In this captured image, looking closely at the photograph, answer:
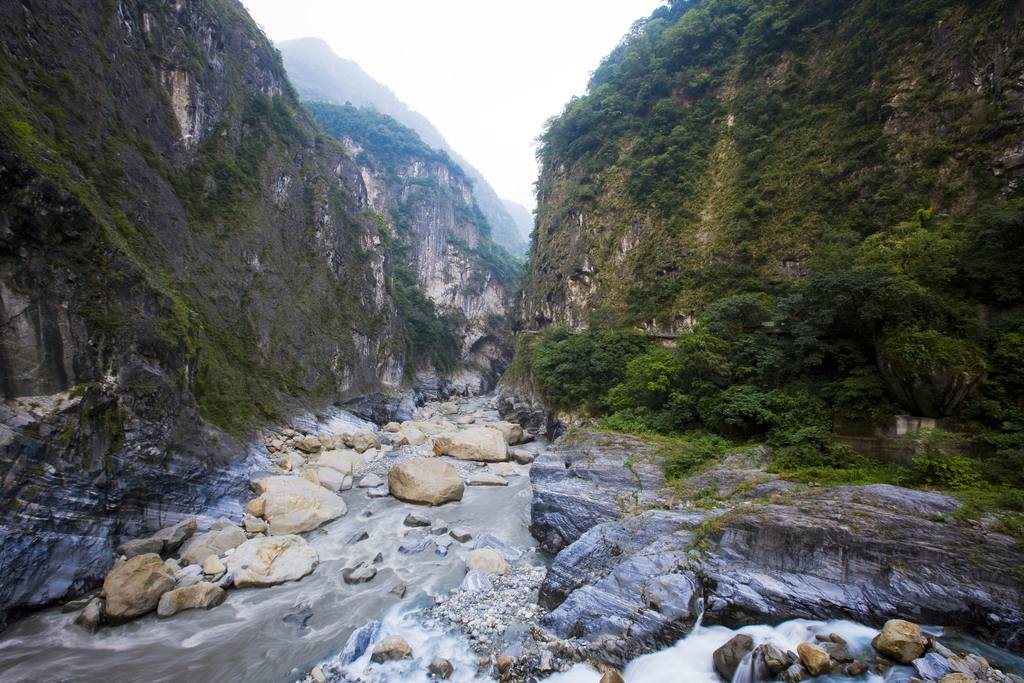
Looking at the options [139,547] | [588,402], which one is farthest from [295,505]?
[588,402]

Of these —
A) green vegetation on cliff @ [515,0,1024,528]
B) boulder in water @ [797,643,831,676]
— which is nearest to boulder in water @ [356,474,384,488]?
green vegetation on cliff @ [515,0,1024,528]

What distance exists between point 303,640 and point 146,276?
399 inches

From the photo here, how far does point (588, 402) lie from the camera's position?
58.0ft

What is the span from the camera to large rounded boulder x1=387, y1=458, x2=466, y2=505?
11.7m

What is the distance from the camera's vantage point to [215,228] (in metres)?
19.5

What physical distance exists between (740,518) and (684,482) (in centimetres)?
205

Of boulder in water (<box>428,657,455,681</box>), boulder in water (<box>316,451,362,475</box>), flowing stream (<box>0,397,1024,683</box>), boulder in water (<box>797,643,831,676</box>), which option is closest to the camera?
boulder in water (<box>797,643,831,676</box>)

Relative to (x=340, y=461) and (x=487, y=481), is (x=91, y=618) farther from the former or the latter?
(x=487, y=481)

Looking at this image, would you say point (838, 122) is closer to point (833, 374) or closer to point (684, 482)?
point (833, 374)

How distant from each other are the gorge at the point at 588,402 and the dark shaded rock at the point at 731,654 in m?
0.03

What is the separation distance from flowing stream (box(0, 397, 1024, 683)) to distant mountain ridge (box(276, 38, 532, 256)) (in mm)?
83226

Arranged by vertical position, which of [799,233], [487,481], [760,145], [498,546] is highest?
[760,145]

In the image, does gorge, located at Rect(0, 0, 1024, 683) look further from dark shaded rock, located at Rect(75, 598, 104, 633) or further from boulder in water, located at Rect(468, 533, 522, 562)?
boulder in water, located at Rect(468, 533, 522, 562)

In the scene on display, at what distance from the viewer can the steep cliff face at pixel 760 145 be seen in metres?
12.9
